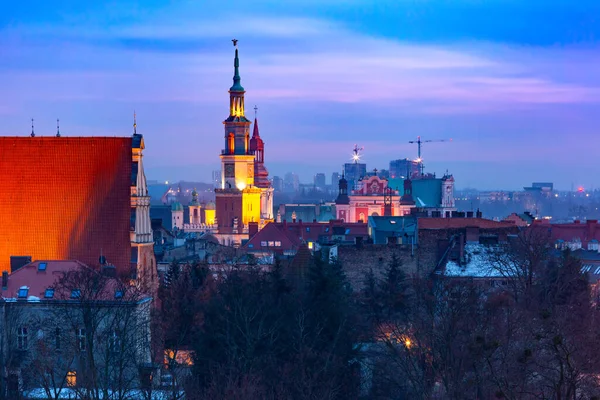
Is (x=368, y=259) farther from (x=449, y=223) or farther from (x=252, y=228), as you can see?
(x=252, y=228)

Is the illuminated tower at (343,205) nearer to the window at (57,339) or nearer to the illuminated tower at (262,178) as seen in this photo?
the illuminated tower at (262,178)

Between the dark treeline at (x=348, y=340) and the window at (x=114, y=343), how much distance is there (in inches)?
76.5

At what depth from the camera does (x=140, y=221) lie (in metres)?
66.1

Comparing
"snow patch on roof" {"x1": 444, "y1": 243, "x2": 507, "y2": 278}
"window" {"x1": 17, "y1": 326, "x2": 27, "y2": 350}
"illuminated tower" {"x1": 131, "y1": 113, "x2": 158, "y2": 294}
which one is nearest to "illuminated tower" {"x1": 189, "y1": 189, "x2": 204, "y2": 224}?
"illuminated tower" {"x1": 131, "y1": 113, "x2": 158, "y2": 294}

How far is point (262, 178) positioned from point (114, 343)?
9791 cm

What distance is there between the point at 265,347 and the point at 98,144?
857 inches

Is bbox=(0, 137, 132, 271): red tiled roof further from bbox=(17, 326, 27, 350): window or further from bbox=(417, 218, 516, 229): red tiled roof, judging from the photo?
bbox=(417, 218, 516, 229): red tiled roof

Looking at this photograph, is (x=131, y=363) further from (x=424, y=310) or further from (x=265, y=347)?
(x=424, y=310)

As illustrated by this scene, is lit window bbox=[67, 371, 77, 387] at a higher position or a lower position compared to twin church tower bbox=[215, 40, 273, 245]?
lower

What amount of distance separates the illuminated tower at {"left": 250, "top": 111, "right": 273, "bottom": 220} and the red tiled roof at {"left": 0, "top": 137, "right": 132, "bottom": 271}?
69253mm

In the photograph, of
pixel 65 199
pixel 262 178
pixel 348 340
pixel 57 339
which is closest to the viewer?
pixel 348 340

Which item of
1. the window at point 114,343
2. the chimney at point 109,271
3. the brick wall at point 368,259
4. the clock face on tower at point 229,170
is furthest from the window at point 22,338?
the clock face on tower at point 229,170

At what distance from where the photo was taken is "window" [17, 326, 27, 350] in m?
52.9

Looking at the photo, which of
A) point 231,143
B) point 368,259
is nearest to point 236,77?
point 231,143
